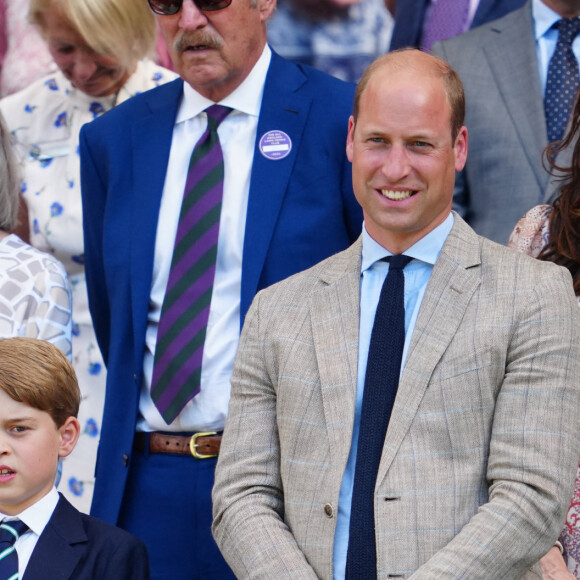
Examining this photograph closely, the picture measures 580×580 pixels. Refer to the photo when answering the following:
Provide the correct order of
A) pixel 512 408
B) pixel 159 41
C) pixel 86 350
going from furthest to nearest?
pixel 159 41
pixel 86 350
pixel 512 408

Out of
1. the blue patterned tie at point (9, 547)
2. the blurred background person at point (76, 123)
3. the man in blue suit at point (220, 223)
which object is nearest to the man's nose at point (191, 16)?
the man in blue suit at point (220, 223)

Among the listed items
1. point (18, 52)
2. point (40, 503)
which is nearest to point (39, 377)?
point (40, 503)

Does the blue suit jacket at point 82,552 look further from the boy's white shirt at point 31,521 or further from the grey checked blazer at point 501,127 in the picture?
the grey checked blazer at point 501,127

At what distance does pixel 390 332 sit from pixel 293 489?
1.27 feet

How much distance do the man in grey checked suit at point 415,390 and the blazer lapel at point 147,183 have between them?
0.59 meters

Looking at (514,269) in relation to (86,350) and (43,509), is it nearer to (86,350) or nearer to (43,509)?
(43,509)

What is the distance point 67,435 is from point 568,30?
213 cm

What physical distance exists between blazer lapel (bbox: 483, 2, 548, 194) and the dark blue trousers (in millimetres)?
1393

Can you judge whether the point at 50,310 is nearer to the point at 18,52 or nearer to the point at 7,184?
the point at 7,184

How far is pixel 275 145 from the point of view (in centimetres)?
329

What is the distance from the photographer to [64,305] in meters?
3.33

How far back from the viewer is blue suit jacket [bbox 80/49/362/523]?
10.5ft

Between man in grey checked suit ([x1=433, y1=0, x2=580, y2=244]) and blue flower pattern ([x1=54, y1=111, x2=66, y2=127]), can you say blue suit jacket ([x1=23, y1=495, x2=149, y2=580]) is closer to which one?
man in grey checked suit ([x1=433, y1=0, x2=580, y2=244])

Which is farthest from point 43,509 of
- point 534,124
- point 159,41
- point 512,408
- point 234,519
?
point 159,41
